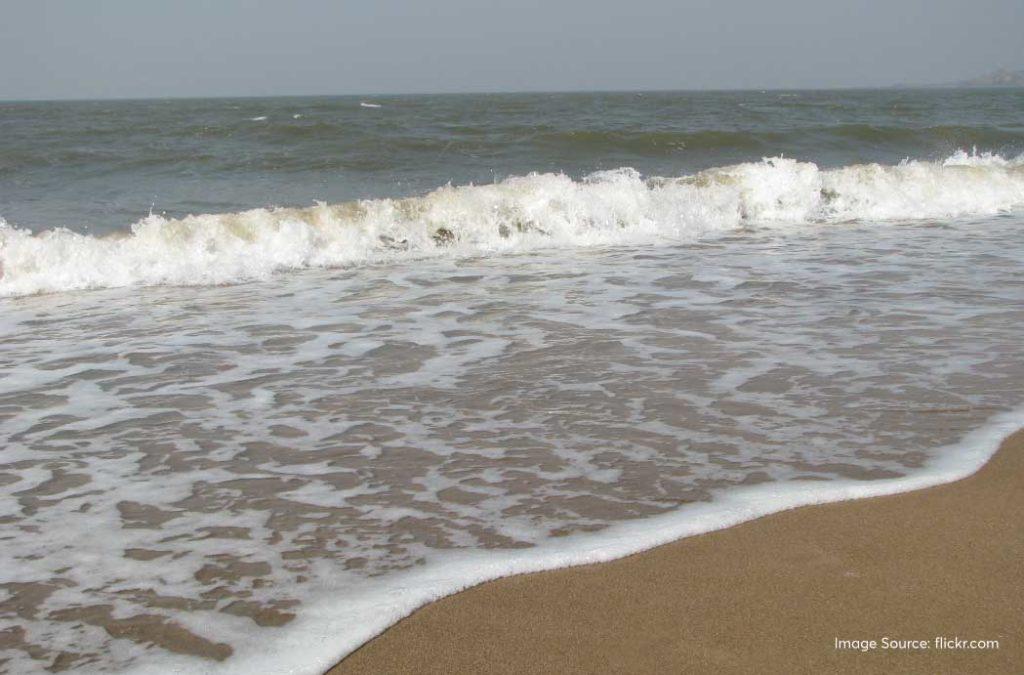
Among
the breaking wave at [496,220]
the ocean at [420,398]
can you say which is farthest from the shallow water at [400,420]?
the breaking wave at [496,220]

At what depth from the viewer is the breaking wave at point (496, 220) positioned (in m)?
8.44

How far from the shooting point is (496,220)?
11.1 metres

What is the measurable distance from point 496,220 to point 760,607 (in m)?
8.83

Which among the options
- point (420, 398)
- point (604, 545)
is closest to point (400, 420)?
point (420, 398)

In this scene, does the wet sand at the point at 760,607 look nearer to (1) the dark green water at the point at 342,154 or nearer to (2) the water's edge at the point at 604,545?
(2) the water's edge at the point at 604,545

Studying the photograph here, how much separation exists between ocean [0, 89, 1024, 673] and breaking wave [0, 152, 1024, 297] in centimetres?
5

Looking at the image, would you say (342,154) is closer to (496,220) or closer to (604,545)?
(496,220)

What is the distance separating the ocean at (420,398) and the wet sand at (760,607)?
0.12m

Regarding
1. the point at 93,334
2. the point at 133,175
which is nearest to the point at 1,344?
the point at 93,334

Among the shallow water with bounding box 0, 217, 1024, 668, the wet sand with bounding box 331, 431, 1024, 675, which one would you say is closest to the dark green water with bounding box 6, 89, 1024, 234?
the shallow water with bounding box 0, 217, 1024, 668

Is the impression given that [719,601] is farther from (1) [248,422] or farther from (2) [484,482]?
(1) [248,422]

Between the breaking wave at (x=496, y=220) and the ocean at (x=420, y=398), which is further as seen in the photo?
the breaking wave at (x=496, y=220)

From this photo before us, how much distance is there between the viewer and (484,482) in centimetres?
338

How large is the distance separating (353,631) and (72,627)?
0.68 m
